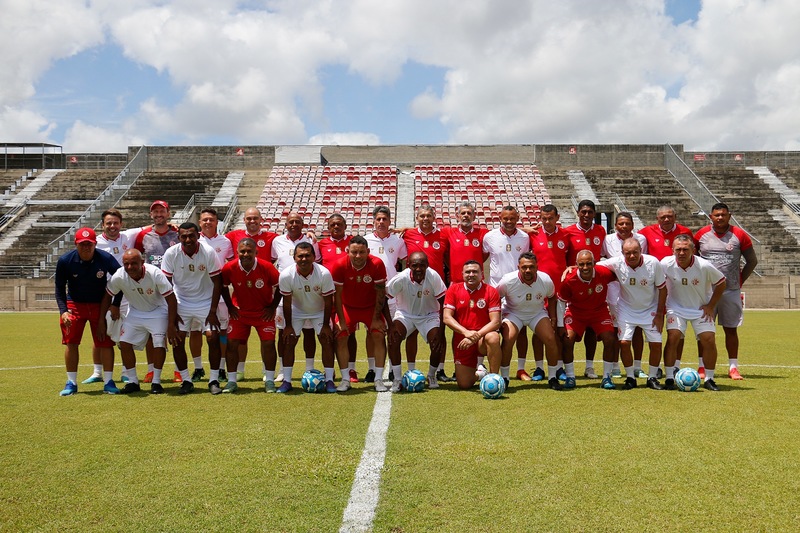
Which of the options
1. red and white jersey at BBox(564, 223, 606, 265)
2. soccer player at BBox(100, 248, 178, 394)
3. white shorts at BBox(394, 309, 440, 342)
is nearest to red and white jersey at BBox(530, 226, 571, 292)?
red and white jersey at BBox(564, 223, 606, 265)

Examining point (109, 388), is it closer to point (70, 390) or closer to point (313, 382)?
point (70, 390)

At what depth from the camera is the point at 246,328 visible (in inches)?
310

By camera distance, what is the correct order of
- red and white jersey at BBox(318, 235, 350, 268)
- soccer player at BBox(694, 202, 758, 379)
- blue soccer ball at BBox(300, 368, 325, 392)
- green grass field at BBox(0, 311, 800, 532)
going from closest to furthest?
1. green grass field at BBox(0, 311, 800, 532)
2. blue soccer ball at BBox(300, 368, 325, 392)
3. soccer player at BBox(694, 202, 758, 379)
4. red and white jersey at BBox(318, 235, 350, 268)

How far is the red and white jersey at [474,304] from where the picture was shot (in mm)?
7824

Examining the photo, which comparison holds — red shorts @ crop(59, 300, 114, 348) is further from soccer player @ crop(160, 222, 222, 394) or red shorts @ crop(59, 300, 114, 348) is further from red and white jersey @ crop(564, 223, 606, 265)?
red and white jersey @ crop(564, 223, 606, 265)

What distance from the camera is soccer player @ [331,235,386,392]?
7.82 m

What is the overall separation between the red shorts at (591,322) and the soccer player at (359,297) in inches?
91.1

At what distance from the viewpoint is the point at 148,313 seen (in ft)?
26.0

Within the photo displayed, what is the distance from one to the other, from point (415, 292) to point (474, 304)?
2.43ft

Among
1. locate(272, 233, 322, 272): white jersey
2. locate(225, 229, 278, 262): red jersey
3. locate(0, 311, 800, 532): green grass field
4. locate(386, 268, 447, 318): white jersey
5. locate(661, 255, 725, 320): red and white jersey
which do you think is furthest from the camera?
locate(225, 229, 278, 262): red jersey

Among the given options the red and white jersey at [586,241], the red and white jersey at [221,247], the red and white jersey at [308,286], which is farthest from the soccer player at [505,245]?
the red and white jersey at [221,247]

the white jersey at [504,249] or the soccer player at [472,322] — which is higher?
the white jersey at [504,249]

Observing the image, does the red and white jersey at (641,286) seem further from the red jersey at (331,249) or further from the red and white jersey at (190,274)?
the red and white jersey at (190,274)

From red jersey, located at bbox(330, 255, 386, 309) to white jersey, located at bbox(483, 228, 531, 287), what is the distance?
177cm
